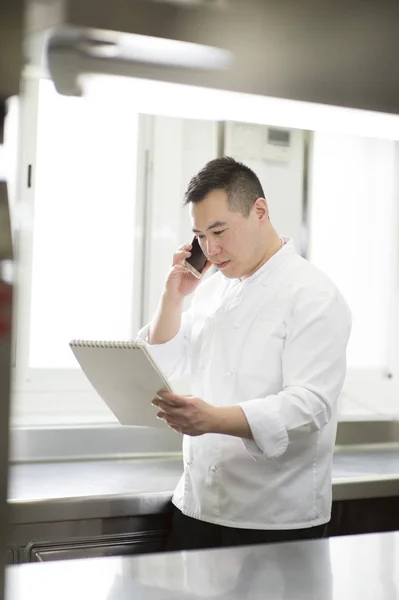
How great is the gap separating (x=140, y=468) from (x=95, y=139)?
1150mm

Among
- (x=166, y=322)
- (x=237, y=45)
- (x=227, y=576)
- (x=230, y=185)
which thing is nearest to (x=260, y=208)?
(x=230, y=185)

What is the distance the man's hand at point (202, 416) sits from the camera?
150 centimetres

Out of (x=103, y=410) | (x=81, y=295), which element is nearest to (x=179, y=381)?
(x=103, y=410)

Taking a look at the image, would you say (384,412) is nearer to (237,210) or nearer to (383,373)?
(383,373)

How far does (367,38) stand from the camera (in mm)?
598

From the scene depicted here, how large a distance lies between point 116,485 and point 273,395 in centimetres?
68

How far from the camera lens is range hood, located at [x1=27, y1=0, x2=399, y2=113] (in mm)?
511

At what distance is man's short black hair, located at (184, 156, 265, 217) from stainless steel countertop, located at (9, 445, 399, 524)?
753 mm

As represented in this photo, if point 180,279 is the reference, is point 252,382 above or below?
below

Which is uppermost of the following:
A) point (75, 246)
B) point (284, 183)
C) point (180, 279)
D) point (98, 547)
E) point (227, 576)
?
point (284, 183)

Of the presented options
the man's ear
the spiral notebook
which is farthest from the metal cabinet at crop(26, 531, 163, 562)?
the man's ear

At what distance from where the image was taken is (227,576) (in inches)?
30.8

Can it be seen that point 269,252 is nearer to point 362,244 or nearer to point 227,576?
point 227,576

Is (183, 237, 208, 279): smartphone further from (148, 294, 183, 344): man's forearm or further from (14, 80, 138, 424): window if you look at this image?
(14, 80, 138, 424): window
